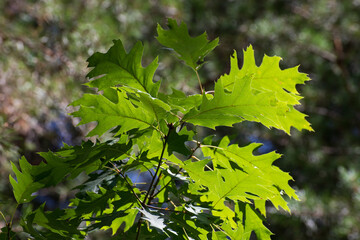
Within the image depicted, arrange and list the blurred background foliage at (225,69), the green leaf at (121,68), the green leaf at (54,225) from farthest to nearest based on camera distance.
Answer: the blurred background foliage at (225,69), the green leaf at (121,68), the green leaf at (54,225)

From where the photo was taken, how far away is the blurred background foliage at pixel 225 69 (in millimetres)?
2547

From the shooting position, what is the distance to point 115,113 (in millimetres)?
684

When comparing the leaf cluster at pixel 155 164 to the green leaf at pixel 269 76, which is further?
the green leaf at pixel 269 76

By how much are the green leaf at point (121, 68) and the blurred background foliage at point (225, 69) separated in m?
0.78

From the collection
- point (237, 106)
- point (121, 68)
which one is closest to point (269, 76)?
point (237, 106)

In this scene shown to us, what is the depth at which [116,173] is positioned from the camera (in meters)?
0.72

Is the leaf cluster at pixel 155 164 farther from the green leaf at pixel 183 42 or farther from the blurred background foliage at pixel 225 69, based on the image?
the blurred background foliage at pixel 225 69

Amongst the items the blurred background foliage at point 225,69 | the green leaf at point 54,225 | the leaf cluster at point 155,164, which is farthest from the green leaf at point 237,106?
the blurred background foliage at point 225,69

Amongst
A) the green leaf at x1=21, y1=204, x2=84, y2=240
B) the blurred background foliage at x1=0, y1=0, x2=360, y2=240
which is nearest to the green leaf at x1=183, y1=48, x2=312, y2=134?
the green leaf at x1=21, y1=204, x2=84, y2=240

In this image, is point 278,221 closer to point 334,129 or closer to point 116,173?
point 116,173

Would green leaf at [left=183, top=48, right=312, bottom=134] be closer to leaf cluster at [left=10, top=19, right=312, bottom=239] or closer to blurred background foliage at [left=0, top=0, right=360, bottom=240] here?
leaf cluster at [left=10, top=19, right=312, bottom=239]

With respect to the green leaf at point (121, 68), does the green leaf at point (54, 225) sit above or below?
below

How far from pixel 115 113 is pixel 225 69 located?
311cm

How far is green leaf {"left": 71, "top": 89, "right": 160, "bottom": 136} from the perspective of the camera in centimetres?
68
